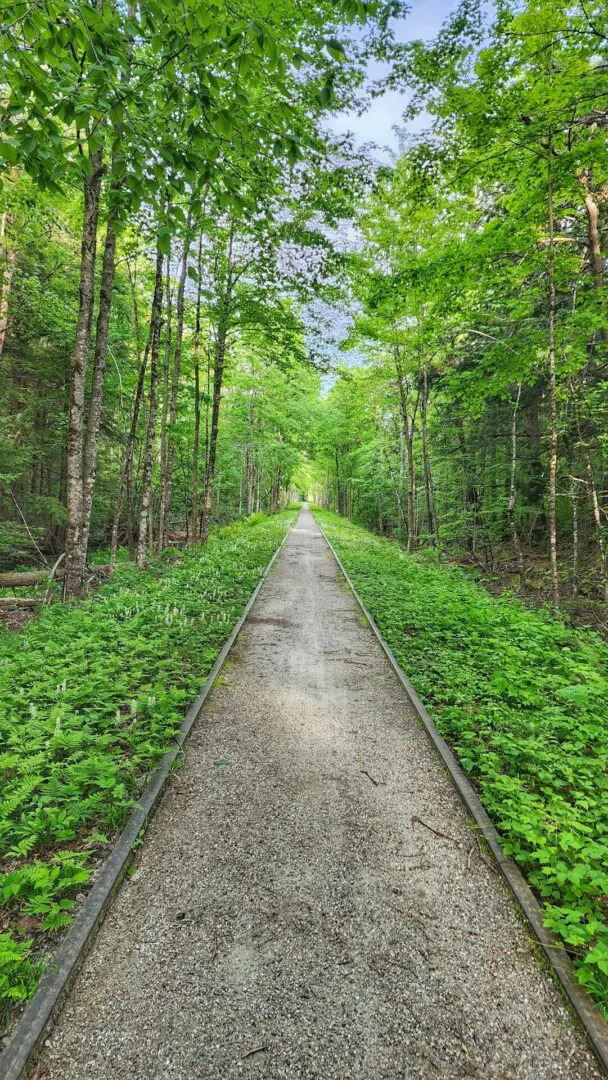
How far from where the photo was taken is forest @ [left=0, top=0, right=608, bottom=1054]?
2510 millimetres

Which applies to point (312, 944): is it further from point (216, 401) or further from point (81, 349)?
point (216, 401)

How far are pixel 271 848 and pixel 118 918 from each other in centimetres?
103

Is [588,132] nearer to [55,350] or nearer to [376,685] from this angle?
[376,685]

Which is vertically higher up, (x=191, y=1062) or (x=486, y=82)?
(x=486, y=82)

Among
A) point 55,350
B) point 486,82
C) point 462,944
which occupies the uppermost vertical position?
point 486,82

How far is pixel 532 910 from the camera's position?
259 centimetres

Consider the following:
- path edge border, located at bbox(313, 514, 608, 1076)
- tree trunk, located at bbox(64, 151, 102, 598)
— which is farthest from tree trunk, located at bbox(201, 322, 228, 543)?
path edge border, located at bbox(313, 514, 608, 1076)

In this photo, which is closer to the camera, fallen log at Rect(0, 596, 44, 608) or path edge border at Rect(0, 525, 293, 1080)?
path edge border at Rect(0, 525, 293, 1080)

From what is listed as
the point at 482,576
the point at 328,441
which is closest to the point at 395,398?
the point at 482,576

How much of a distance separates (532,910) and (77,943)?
2.62 meters

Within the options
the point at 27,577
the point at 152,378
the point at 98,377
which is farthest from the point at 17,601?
the point at 152,378

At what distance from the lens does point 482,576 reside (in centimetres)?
1263

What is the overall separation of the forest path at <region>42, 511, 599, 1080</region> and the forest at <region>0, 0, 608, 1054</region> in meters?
0.35

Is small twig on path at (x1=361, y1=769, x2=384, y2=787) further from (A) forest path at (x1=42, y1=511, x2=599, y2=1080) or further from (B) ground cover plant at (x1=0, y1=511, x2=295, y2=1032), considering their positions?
(B) ground cover plant at (x1=0, y1=511, x2=295, y2=1032)
